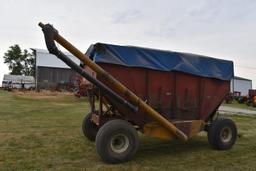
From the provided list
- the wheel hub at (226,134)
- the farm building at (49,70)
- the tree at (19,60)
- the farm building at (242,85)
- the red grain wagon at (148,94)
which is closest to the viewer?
the red grain wagon at (148,94)

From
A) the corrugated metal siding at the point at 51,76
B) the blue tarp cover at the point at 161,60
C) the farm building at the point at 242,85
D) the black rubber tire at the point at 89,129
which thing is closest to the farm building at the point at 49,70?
the corrugated metal siding at the point at 51,76

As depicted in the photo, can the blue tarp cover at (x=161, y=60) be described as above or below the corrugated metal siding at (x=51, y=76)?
below

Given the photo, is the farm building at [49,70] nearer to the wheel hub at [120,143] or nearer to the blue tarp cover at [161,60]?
the blue tarp cover at [161,60]

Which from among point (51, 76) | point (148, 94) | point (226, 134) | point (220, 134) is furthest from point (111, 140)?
point (51, 76)

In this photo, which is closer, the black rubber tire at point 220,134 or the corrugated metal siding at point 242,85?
the black rubber tire at point 220,134

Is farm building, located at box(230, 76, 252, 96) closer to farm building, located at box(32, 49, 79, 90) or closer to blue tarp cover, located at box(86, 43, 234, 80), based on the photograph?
farm building, located at box(32, 49, 79, 90)

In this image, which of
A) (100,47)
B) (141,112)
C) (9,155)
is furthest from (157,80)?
(9,155)

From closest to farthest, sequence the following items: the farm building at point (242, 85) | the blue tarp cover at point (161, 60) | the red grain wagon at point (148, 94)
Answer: the red grain wagon at point (148, 94) → the blue tarp cover at point (161, 60) → the farm building at point (242, 85)

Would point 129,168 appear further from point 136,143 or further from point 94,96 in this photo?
point 94,96

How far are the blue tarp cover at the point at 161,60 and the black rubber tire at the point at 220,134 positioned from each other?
3.67 ft

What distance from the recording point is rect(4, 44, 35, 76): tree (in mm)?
85250

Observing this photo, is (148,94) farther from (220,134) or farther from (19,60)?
(19,60)

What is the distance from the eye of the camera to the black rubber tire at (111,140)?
6102 millimetres

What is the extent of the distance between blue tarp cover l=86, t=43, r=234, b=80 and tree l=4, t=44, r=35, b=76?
81595mm
